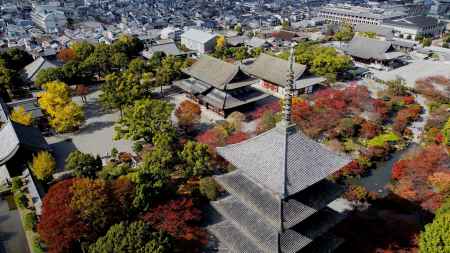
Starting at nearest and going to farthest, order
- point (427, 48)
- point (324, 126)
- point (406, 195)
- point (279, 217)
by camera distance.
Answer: point (279, 217) → point (406, 195) → point (324, 126) → point (427, 48)

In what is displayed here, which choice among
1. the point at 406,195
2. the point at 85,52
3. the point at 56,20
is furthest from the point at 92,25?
the point at 406,195

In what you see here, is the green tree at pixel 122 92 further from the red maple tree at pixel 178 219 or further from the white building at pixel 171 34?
the white building at pixel 171 34

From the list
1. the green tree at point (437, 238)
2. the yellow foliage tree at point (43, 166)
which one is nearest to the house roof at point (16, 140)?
the yellow foliage tree at point (43, 166)

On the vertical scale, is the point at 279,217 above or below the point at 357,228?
above

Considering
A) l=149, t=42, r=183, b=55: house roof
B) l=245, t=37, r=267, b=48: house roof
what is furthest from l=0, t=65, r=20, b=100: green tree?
l=245, t=37, r=267, b=48: house roof

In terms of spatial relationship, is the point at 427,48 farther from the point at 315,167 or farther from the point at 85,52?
the point at 315,167

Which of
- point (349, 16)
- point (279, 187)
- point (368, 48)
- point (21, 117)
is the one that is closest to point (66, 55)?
point (21, 117)

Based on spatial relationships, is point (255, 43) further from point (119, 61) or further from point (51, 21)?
point (51, 21)

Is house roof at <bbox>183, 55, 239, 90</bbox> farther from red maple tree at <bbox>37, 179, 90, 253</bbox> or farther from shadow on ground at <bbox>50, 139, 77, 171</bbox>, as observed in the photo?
red maple tree at <bbox>37, 179, 90, 253</bbox>
